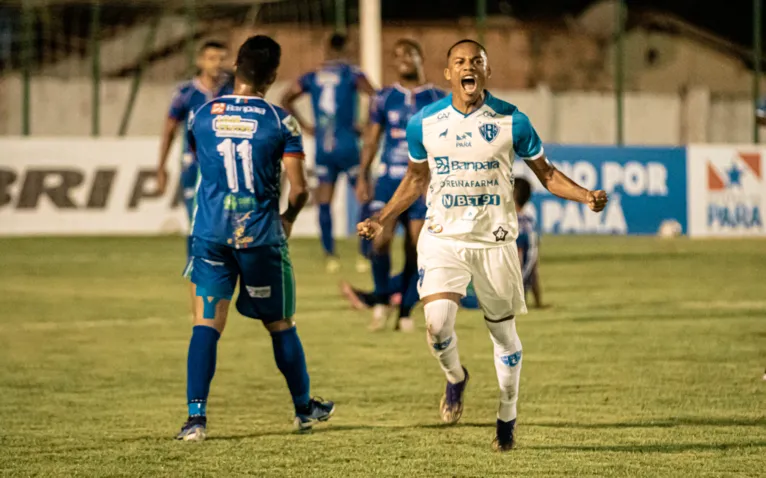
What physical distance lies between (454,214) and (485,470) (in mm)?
1258

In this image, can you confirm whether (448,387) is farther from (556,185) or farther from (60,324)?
(60,324)

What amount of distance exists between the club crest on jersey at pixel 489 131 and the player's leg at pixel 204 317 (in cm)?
138

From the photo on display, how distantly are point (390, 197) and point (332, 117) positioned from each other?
13.6 ft

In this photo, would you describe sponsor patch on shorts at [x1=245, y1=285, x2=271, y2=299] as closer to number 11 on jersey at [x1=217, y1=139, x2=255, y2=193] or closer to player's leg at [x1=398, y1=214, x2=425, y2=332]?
number 11 on jersey at [x1=217, y1=139, x2=255, y2=193]

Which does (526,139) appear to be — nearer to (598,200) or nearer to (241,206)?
(598,200)

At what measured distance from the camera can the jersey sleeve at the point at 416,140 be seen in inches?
276

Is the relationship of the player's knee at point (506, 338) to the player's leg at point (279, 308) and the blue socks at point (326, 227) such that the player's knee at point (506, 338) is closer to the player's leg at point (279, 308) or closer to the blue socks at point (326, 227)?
the player's leg at point (279, 308)

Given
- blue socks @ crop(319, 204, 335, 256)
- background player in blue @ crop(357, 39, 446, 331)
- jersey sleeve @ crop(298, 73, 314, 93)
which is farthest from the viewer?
blue socks @ crop(319, 204, 335, 256)

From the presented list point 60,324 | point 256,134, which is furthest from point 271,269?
point 60,324

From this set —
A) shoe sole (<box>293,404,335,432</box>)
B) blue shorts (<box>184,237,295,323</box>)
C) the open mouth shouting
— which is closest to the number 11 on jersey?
blue shorts (<box>184,237,295,323</box>)

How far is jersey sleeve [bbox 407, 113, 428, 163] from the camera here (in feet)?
23.0

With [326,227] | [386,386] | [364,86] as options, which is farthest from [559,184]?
[326,227]

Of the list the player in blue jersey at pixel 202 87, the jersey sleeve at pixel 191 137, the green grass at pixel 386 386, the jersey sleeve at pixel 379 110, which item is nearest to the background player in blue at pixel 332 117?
the green grass at pixel 386 386

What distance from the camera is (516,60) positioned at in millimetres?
31344
